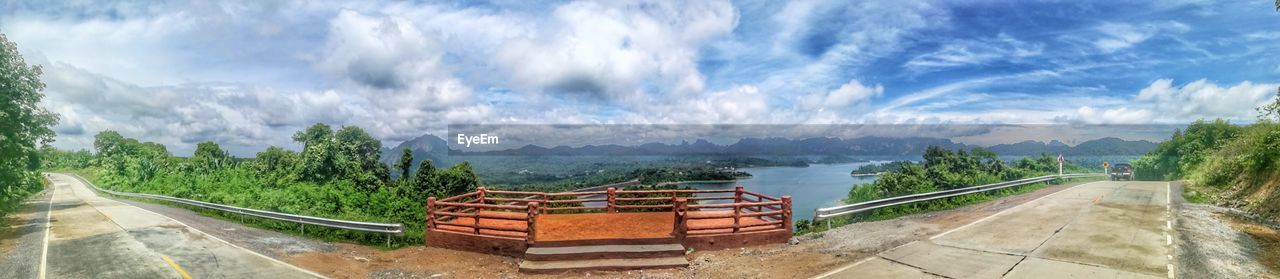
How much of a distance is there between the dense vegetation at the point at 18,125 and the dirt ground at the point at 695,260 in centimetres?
658

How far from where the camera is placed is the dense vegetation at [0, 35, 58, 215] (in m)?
10.9

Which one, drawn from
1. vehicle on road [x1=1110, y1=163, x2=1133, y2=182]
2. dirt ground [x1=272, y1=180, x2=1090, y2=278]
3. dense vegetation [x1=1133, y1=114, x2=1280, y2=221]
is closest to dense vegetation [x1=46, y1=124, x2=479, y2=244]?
dirt ground [x1=272, y1=180, x2=1090, y2=278]

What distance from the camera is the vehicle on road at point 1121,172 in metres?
42.8

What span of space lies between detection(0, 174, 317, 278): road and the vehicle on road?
58.4 meters

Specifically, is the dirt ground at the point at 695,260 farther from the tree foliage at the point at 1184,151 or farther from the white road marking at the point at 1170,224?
the tree foliage at the point at 1184,151

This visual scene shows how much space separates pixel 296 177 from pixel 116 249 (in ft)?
62.6

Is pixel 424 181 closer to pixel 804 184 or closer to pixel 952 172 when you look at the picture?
pixel 952 172

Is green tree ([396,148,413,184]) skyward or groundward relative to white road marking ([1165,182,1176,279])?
skyward

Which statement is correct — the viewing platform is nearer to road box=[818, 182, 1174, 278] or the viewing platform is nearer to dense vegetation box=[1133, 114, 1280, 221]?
road box=[818, 182, 1174, 278]

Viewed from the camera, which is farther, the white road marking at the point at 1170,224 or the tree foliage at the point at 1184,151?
the tree foliage at the point at 1184,151

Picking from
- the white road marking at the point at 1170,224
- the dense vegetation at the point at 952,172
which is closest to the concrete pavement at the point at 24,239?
the white road marking at the point at 1170,224

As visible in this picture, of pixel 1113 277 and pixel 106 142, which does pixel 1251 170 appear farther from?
pixel 106 142

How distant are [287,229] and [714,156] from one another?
99.3 meters

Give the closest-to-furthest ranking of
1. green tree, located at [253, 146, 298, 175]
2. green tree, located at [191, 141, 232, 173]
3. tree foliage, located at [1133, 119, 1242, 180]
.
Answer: green tree, located at [191, 141, 232, 173], green tree, located at [253, 146, 298, 175], tree foliage, located at [1133, 119, 1242, 180]
